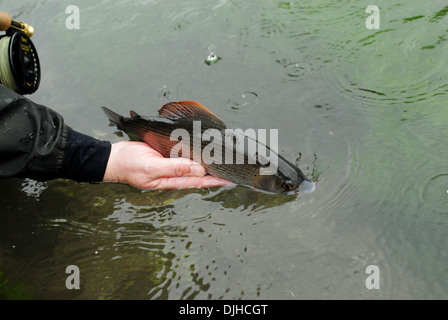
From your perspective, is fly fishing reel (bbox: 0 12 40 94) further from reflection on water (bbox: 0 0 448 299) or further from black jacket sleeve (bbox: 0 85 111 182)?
reflection on water (bbox: 0 0 448 299)

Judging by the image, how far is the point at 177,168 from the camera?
10.7 feet

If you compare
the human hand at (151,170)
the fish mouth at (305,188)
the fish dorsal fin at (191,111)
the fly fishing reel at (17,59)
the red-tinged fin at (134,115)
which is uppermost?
the fly fishing reel at (17,59)

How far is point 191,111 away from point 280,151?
836 millimetres

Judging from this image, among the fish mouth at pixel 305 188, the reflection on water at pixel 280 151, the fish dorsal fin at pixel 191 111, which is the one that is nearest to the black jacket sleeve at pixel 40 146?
the reflection on water at pixel 280 151

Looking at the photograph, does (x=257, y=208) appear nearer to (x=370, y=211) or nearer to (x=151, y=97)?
(x=370, y=211)

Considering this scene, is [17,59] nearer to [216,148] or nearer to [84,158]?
[84,158]

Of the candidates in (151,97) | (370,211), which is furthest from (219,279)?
(151,97)

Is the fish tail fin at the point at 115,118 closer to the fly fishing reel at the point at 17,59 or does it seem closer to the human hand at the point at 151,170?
the human hand at the point at 151,170

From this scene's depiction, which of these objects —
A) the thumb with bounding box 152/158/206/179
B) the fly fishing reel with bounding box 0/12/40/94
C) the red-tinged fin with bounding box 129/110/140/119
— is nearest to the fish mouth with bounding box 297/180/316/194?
the thumb with bounding box 152/158/206/179

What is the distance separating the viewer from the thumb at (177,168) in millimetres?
3219

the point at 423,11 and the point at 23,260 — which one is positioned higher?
the point at 423,11

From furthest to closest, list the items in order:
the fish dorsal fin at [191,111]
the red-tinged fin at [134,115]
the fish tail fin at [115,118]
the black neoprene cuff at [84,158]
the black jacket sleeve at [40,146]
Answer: the fish tail fin at [115,118], the red-tinged fin at [134,115], the fish dorsal fin at [191,111], the black neoprene cuff at [84,158], the black jacket sleeve at [40,146]

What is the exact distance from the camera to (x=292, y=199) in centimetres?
315

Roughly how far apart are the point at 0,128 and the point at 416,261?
2.94 meters
